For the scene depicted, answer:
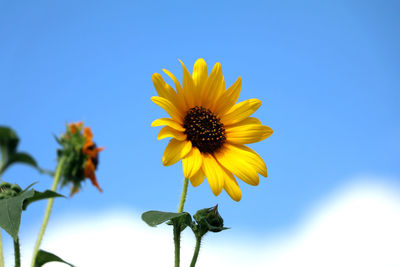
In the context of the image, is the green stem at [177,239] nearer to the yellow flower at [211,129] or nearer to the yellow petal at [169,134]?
the yellow flower at [211,129]

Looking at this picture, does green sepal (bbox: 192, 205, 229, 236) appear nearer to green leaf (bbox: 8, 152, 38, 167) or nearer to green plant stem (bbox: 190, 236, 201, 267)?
green plant stem (bbox: 190, 236, 201, 267)

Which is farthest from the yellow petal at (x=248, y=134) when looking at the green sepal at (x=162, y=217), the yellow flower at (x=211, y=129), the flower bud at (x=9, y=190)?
the flower bud at (x=9, y=190)

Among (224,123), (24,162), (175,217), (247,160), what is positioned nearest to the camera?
(175,217)

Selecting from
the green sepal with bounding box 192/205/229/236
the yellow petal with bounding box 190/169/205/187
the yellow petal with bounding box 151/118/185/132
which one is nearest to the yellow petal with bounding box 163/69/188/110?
the yellow petal with bounding box 151/118/185/132

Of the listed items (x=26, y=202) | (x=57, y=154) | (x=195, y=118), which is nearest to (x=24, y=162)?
(x=57, y=154)

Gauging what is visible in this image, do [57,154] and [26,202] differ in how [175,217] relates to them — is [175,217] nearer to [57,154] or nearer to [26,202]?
[26,202]

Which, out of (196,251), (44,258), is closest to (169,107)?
(196,251)
